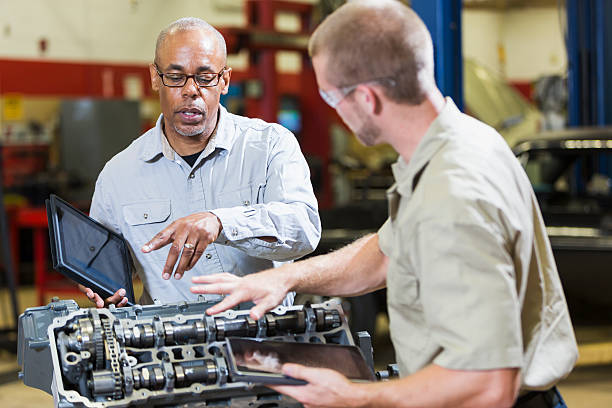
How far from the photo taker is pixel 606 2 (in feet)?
23.6

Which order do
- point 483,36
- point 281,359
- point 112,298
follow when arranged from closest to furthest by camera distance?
point 281,359 < point 112,298 < point 483,36

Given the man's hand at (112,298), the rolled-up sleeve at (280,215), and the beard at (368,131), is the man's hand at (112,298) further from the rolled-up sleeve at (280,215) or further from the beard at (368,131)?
the beard at (368,131)

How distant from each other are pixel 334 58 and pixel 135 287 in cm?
110

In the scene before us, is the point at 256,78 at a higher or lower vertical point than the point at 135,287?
higher

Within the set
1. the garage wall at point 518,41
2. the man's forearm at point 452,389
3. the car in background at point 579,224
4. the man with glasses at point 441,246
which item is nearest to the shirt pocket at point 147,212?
the man with glasses at point 441,246

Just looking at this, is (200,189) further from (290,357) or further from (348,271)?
(290,357)

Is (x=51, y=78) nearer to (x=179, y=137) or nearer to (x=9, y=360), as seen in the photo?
(x=9, y=360)

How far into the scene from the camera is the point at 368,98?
1.38 m

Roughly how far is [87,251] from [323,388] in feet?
2.85

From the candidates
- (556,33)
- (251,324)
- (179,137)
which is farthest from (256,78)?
(556,33)

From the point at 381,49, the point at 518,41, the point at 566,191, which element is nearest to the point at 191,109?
the point at 381,49

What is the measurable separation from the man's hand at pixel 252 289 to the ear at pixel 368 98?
0.46 metres

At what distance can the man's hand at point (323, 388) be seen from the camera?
133 cm

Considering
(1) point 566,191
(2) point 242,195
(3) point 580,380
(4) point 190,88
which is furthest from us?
(1) point 566,191
